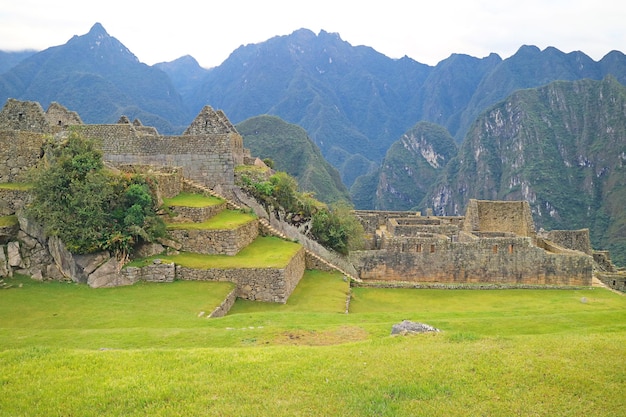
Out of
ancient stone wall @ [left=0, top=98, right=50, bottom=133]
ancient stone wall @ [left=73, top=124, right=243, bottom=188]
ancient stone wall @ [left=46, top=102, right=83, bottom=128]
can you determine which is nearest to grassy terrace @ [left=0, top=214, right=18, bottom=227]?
ancient stone wall @ [left=73, top=124, right=243, bottom=188]

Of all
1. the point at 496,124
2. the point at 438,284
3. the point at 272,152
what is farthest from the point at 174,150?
the point at 496,124

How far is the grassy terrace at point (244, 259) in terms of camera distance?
1581cm

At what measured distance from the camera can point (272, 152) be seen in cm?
11662

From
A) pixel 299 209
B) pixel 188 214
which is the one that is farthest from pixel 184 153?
pixel 299 209

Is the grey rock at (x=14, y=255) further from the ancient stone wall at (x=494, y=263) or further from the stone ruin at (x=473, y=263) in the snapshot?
the ancient stone wall at (x=494, y=263)

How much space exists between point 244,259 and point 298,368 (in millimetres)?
9558

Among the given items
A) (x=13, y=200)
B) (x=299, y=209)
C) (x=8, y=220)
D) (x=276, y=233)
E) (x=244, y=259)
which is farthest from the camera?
(x=299, y=209)

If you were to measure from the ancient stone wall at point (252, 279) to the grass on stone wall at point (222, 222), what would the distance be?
6.52 feet

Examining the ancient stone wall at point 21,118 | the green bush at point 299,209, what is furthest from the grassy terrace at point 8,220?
the green bush at point 299,209

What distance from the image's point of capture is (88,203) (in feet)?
51.3

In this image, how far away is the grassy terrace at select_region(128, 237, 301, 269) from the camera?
15.8 metres

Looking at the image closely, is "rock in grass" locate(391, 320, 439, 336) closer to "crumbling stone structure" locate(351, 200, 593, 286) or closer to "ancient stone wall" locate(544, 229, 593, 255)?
"crumbling stone structure" locate(351, 200, 593, 286)

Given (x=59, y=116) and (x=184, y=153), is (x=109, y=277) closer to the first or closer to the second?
(x=184, y=153)

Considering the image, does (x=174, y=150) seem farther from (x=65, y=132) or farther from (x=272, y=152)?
(x=272, y=152)
